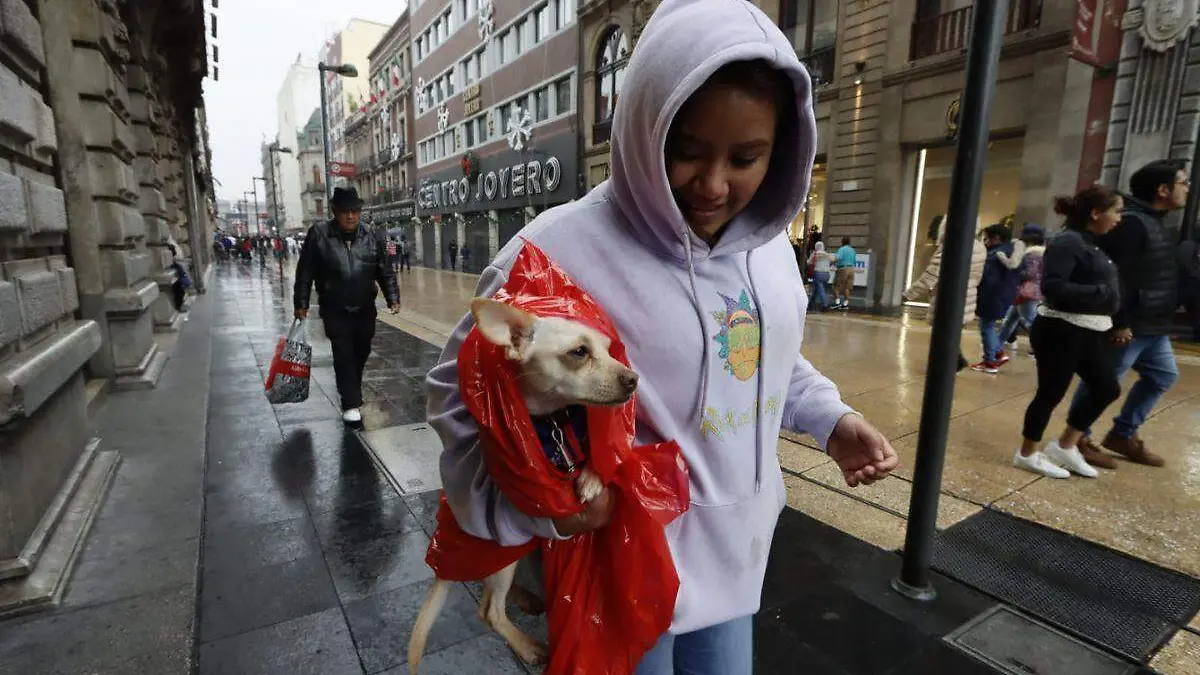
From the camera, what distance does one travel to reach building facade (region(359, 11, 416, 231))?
4606 centimetres

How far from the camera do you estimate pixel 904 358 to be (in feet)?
26.9

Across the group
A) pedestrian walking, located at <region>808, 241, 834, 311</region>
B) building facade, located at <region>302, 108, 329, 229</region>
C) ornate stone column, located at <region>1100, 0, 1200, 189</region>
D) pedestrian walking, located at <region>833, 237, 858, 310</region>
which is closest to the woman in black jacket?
ornate stone column, located at <region>1100, 0, 1200, 189</region>

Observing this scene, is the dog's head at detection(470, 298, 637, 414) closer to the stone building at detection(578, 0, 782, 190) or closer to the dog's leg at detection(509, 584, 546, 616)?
the dog's leg at detection(509, 584, 546, 616)

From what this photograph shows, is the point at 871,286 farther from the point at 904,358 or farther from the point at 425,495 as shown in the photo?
the point at 425,495

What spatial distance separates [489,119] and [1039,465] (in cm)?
3343

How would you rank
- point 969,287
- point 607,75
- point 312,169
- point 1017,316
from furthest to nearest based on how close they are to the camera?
point 312,169
point 607,75
point 1017,316
point 969,287

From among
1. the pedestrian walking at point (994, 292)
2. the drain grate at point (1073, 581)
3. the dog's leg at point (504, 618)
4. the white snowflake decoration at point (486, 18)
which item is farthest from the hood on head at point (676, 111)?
the white snowflake decoration at point (486, 18)

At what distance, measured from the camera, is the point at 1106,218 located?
4.09 m

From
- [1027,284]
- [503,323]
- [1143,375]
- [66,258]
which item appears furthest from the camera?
[1027,284]

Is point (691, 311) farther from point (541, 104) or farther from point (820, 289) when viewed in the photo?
point (541, 104)

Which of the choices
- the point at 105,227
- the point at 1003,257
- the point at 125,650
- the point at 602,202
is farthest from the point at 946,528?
the point at 105,227

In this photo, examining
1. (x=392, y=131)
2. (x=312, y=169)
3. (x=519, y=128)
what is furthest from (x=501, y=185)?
(x=312, y=169)

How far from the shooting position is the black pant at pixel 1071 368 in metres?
4.01

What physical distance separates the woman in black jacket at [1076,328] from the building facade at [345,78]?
7040 cm
